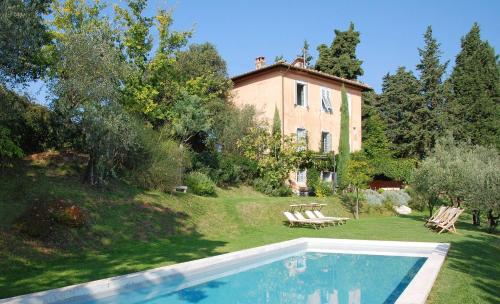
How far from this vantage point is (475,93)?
38.8 metres

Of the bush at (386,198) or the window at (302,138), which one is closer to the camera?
the bush at (386,198)

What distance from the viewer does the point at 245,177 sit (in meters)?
23.8

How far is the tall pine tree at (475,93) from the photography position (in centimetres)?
3734

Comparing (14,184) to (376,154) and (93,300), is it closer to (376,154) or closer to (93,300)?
(93,300)

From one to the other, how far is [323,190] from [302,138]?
339 centimetres

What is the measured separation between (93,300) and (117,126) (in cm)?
770

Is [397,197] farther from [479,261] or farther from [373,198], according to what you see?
[479,261]

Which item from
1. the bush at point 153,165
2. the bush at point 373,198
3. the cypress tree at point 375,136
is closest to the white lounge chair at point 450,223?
the bush at point 373,198

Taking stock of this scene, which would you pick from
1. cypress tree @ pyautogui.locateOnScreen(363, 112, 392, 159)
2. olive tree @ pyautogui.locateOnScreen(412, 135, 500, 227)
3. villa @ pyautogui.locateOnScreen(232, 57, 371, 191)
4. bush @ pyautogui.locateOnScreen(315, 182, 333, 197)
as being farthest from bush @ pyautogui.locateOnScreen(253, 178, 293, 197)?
cypress tree @ pyautogui.locateOnScreen(363, 112, 392, 159)

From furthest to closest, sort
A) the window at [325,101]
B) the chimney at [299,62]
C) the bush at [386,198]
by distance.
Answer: the chimney at [299,62] → the window at [325,101] → the bush at [386,198]

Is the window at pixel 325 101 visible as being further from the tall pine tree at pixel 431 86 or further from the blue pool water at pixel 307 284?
the blue pool water at pixel 307 284

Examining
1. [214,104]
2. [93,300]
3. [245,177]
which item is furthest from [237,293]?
[214,104]

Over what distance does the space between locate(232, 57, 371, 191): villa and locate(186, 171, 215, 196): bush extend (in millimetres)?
7812

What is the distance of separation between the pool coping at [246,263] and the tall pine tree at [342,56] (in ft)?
93.1
